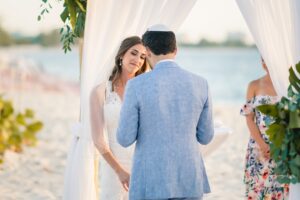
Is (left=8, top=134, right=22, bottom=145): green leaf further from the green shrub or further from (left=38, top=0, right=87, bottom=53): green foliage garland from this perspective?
(left=38, top=0, right=87, bottom=53): green foliage garland

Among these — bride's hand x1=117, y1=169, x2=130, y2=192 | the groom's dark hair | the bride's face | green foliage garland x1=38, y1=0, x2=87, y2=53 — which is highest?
green foliage garland x1=38, y1=0, x2=87, y2=53

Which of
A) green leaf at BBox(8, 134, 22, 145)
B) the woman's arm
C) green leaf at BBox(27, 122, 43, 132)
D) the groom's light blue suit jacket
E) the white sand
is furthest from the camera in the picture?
green leaf at BBox(27, 122, 43, 132)

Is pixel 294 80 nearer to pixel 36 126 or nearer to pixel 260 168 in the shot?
pixel 260 168

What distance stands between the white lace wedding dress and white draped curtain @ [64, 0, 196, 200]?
0.30 m

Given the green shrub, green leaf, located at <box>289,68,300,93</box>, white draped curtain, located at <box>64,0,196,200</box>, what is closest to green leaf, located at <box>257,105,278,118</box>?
green leaf, located at <box>289,68,300,93</box>

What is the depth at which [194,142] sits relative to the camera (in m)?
3.14

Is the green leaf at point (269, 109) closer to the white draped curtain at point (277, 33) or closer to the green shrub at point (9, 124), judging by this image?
the white draped curtain at point (277, 33)

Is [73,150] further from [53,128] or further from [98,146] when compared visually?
[53,128]

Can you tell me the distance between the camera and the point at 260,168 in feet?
14.1

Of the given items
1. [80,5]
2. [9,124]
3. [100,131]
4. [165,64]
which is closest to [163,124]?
[165,64]

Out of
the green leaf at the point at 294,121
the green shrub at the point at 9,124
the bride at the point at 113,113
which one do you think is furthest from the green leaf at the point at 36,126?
the green leaf at the point at 294,121

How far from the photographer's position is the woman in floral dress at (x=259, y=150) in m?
4.25

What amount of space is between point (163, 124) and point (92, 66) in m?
1.38

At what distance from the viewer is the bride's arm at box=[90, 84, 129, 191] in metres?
3.78
